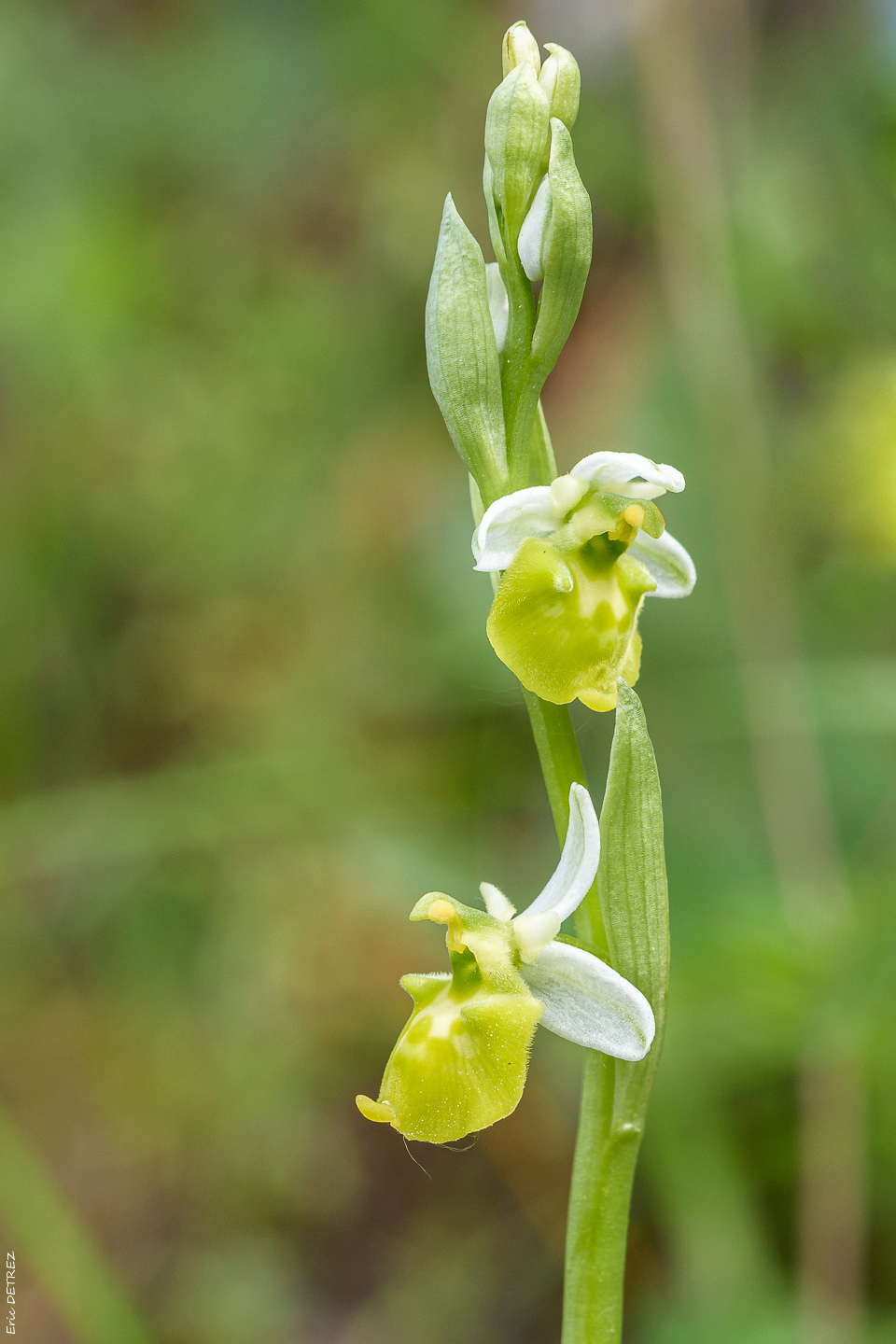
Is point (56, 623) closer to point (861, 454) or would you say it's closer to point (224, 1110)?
point (224, 1110)

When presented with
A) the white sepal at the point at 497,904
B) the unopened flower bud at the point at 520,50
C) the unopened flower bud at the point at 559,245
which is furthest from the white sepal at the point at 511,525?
the unopened flower bud at the point at 520,50

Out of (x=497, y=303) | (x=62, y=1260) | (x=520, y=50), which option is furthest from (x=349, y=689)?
(x=520, y=50)

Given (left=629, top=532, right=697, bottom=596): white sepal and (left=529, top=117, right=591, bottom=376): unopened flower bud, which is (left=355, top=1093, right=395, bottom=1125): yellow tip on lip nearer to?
(left=629, top=532, right=697, bottom=596): white sepal

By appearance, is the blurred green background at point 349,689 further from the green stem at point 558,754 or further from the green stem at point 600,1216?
the green stem at point 600,1216

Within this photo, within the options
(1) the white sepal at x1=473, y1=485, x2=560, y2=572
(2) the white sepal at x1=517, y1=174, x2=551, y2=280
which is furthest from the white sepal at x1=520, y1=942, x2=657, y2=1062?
(2) the white sepal at x1=517, y1=174, x2=551, y2=280

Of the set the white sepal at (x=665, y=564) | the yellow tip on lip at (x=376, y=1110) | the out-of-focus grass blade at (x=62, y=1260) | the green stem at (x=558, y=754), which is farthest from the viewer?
the out-of-focus grass blade at (x=62, y=1260)

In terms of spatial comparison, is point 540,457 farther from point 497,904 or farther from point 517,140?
point 497,904

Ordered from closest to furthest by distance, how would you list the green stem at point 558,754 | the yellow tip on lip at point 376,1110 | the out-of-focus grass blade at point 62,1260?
the yellow tip on lip at point 376,1110
the green stem at point 558,754
the out-of-focus grass blade at point 62,1260
